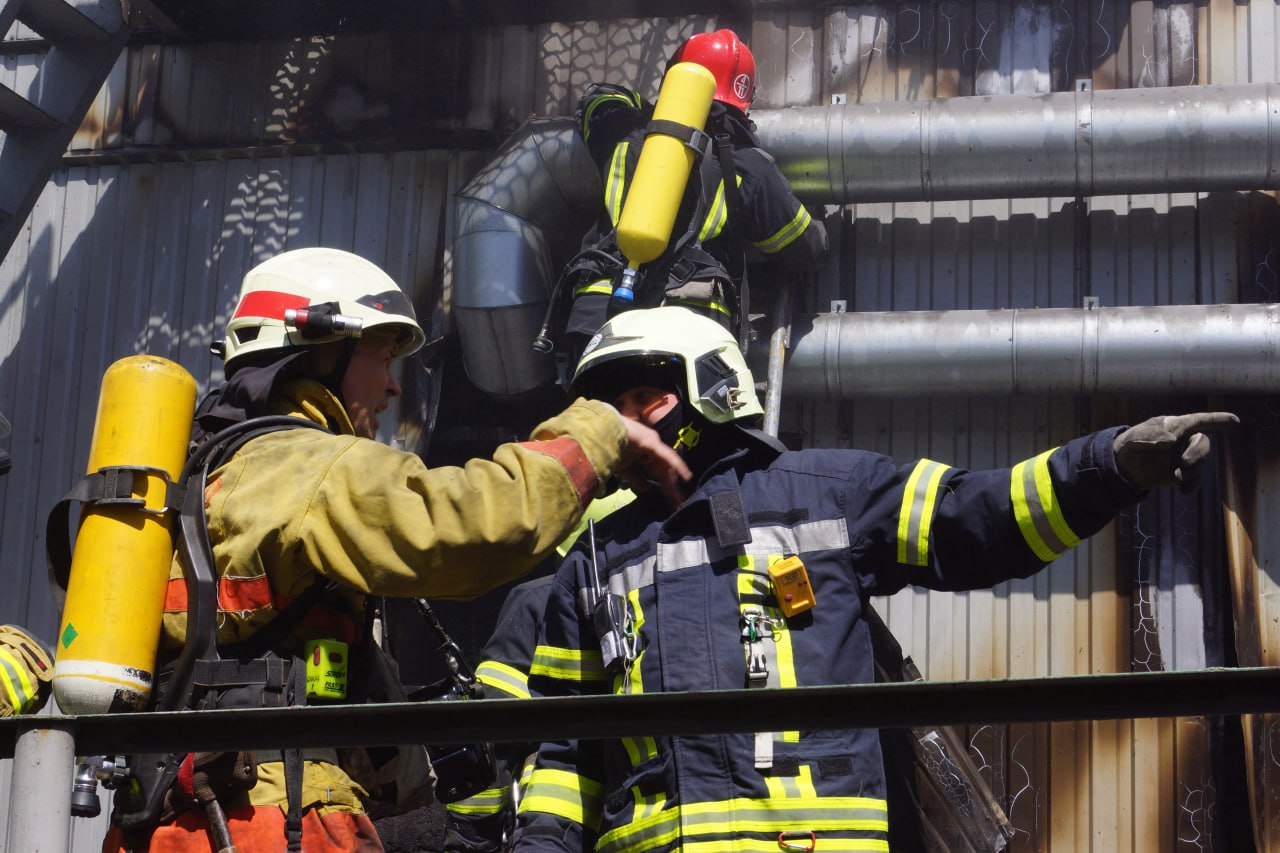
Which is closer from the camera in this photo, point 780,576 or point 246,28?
point 780,576

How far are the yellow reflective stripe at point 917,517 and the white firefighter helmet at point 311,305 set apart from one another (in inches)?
51.5

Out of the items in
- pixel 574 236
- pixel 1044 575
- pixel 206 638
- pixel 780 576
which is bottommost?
pixel 206 638

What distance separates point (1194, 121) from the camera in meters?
6.23

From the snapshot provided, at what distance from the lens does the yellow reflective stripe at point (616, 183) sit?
20.7ft

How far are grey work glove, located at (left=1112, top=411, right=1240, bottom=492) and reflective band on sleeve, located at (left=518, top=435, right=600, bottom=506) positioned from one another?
1066mm

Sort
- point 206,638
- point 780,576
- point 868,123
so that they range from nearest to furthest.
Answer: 1. point 206,638
2. point 780,576
3. point 868,123

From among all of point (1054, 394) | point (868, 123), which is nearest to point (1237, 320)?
point (1054, 394)

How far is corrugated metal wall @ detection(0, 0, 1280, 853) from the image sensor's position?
6289mm

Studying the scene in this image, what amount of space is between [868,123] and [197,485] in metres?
4.22

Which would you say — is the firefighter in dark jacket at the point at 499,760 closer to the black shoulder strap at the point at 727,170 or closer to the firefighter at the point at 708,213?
the firefighter at the point at 708,213

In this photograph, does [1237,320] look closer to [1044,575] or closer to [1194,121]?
[1194,121]

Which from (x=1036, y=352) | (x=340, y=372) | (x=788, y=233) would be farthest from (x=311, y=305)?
(x=1036, y=352)

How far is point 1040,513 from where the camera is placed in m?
3.15

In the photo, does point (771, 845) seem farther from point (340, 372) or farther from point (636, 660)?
point (340, 372)
